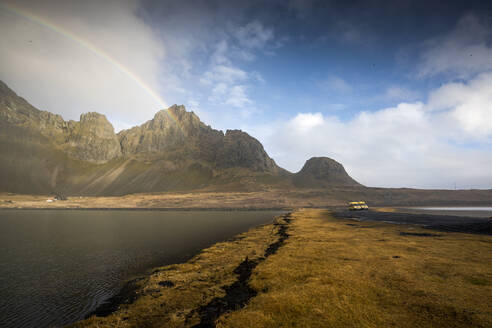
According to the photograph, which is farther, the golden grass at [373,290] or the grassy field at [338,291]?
the grassy field at [338,291]

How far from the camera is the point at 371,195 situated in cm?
18425

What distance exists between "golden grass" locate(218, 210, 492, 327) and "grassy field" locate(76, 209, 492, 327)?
0.15ft

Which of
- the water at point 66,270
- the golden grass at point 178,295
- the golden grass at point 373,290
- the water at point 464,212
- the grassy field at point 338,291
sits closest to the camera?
the golden grass at point 373,290

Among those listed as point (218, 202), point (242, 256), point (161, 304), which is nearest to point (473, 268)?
point (242, 256)

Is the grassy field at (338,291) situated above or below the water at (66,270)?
above

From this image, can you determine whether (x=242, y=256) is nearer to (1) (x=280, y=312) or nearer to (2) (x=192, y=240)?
(1) (x=280, y=312)

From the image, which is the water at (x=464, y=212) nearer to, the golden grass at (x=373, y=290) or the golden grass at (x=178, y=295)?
the golden grass at (x=373, y=290)

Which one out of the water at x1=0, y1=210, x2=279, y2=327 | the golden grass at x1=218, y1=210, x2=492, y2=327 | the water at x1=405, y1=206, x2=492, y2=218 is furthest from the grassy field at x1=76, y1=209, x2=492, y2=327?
the water at x1=405, y1=206, x2=492, y2=218

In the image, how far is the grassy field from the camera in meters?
10.9

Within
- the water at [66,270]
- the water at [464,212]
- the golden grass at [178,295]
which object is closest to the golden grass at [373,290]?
the golden grass at [178,295]

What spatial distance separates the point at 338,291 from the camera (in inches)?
543

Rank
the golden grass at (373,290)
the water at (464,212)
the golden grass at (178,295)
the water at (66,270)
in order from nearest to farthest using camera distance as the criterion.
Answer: the golden grass at (373,290) → the golden grass at (178,295) → the water at (66,270) → the water at (464,212)

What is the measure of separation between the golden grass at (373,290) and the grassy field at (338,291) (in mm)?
46

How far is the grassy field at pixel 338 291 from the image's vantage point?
35.7ft
